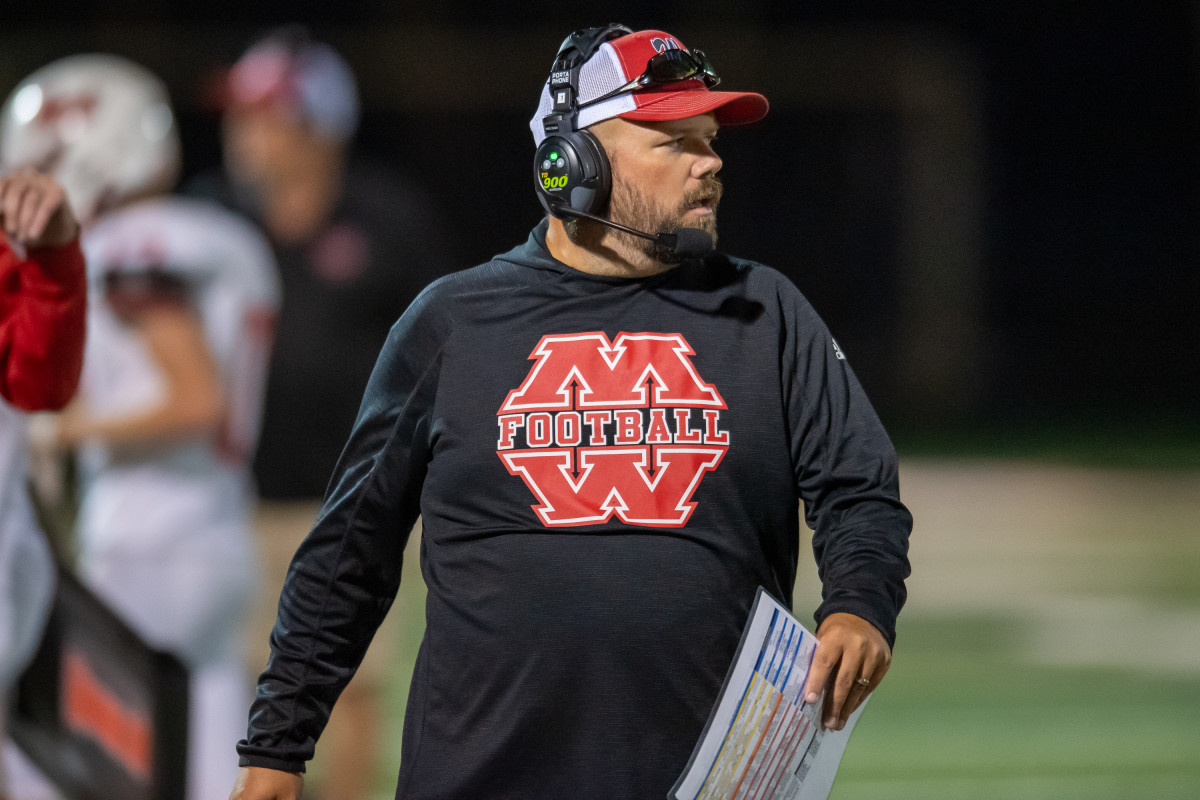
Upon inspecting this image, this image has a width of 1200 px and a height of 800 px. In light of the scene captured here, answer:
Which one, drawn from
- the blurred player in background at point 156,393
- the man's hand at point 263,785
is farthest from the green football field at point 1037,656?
the man's hand at point 263,785

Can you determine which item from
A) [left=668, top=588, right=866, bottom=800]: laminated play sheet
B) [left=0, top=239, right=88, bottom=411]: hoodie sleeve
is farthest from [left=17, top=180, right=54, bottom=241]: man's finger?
[left=668, top=588, right=866, bottom=800]: laminated play sheet

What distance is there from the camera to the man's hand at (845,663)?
7.12 feet

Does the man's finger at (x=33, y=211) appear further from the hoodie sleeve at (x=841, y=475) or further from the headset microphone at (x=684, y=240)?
the hoodie sleeve at (x=841, y=475)

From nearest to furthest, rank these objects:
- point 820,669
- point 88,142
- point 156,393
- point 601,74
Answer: point 820,669 → point 601,74 → point 156,393 → point 88,142

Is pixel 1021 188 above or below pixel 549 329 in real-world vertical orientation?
below

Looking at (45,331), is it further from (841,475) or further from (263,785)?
(841,475)

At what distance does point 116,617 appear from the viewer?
3.66 metres

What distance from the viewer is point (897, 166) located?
2070 cm

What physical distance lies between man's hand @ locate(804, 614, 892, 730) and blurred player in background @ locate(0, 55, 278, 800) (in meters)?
2.49

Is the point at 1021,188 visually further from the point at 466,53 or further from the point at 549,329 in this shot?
the point at 549,329

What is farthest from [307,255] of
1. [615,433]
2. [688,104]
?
[615,433]

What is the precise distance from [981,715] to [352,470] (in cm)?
476

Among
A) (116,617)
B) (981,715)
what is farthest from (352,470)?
(981,715)

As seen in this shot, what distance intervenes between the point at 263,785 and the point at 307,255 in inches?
136
